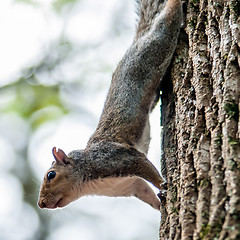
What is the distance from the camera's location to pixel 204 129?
249cm

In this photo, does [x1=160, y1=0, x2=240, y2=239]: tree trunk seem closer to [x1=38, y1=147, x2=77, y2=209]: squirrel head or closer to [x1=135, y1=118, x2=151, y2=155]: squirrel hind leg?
[x1=135, y1=118, x2=151, y2=155]: squirrel hind leg

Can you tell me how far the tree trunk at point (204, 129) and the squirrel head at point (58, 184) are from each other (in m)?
1.32

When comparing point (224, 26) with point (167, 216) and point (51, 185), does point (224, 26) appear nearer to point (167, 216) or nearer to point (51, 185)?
point (167, 216)

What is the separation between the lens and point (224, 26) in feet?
9.10

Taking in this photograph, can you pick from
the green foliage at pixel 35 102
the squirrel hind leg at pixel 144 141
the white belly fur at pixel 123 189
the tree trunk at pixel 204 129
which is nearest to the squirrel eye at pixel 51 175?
the white belly fur at pixel 123 189

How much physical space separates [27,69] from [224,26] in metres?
4.26

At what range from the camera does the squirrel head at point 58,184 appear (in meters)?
3.88

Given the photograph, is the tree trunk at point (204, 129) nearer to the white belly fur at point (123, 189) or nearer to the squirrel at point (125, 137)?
the squirrel at point (125, 137)

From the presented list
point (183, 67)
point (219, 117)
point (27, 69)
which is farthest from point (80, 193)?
point (27, 69)

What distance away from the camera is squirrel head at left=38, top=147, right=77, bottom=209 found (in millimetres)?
3879

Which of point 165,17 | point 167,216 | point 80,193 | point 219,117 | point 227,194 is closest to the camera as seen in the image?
point 227,194

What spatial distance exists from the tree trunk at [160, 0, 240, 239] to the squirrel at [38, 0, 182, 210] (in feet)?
1.72

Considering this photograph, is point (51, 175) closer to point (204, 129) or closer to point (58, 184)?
point (58, 184)

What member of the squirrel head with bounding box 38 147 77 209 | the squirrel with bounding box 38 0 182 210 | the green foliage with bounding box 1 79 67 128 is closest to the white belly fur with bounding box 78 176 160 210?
the squirrel with bounding box 38 0 182 210
